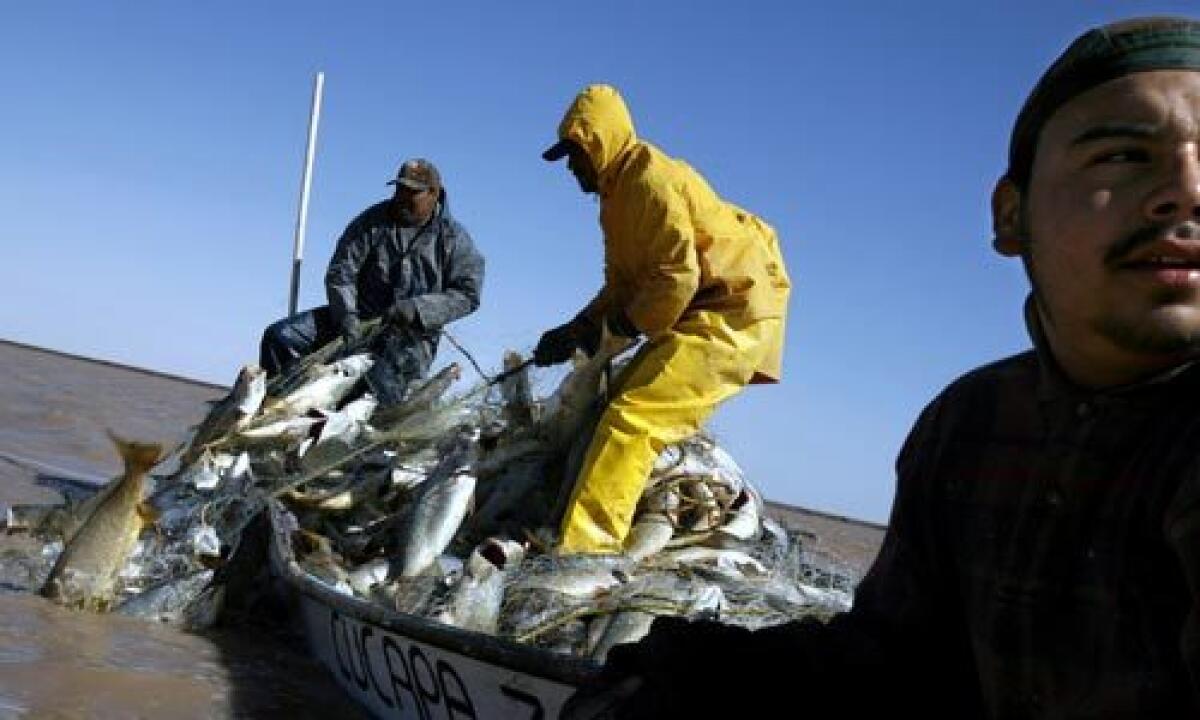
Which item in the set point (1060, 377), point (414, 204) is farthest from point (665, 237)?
point (1060, 377)

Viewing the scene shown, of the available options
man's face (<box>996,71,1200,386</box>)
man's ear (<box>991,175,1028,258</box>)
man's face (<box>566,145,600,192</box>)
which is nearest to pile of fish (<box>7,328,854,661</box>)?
man's face (<box>566,145,600,192</box>)

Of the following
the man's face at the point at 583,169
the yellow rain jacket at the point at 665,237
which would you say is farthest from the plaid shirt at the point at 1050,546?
the man's face at the point at 583,169

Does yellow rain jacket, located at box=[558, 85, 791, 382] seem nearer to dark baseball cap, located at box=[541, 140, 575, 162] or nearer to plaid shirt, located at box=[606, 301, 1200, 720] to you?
dark baseball cap, located at box=[541, 140, 575, 162]

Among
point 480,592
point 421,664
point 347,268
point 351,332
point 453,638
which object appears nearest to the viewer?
point 453,638

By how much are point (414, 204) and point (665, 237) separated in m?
3.46

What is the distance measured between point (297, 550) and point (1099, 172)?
597cm

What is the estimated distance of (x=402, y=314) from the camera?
8.95m

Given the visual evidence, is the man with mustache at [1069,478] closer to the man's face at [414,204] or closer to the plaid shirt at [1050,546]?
the plaid shirt at [1050,546]

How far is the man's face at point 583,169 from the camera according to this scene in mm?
6617

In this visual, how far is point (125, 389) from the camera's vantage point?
28.1 metres

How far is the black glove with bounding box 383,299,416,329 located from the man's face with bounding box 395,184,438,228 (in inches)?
27.8

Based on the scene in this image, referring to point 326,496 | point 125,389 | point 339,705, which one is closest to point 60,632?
point 339,705

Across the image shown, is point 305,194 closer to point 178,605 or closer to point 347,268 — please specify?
point 347,268

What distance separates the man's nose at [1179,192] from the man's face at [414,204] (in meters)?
8.15
